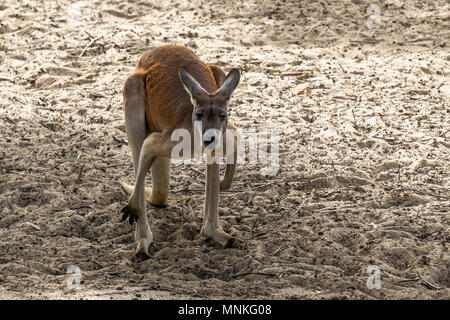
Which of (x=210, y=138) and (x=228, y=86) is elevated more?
(x=228, y=86)

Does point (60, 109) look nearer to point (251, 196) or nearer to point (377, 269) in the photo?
point (251, 196)

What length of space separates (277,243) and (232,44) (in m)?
4.13

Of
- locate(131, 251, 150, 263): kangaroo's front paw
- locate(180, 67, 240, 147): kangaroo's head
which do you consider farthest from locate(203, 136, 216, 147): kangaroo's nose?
locate(131, 251, 150, 263): kangaroo's front paw

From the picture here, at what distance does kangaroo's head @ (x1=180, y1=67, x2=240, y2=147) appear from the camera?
4.63 metres

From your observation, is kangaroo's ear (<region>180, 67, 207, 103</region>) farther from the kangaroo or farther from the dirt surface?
the dirt surface

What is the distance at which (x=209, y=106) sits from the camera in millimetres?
4730

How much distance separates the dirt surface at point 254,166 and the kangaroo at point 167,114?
23 centimetres

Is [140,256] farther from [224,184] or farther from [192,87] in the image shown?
[192,87]

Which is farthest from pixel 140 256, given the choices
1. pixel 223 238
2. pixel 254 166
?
pixel 254 166

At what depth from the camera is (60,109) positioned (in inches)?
293

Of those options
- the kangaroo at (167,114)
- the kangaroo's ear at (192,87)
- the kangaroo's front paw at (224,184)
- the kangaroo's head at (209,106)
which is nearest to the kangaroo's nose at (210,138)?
the kangaroo's head at (209,106)

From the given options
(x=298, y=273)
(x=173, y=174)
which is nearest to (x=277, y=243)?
(x=298, y=273)

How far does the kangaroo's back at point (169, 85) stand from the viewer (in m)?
5.14

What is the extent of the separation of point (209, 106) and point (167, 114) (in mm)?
540
